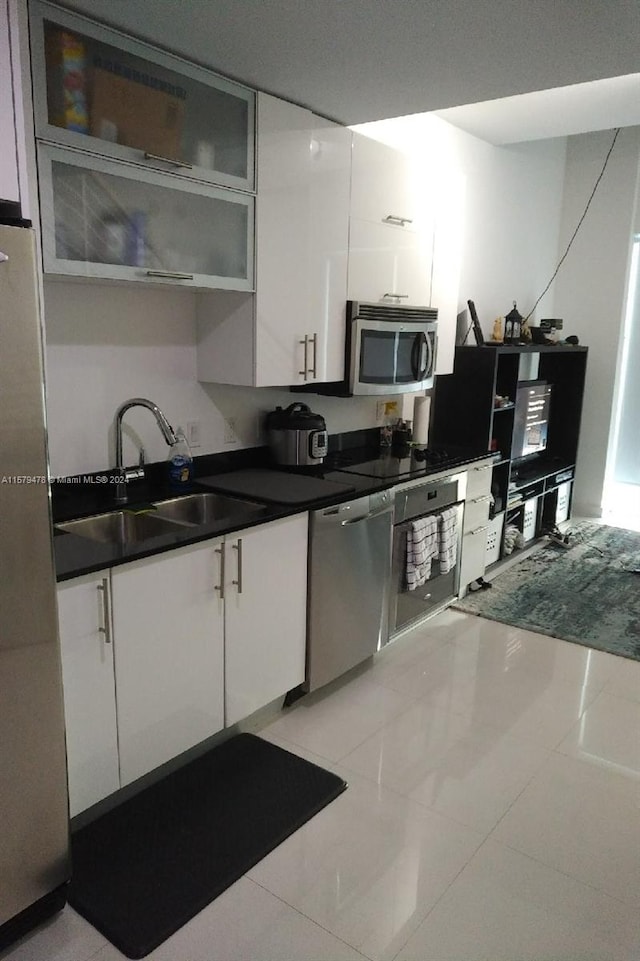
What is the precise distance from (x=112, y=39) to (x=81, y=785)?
2.19 metres

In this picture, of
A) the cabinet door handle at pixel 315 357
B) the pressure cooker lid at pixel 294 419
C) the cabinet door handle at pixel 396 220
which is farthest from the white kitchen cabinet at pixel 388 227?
the pressure cooker lid at pixel 294 419

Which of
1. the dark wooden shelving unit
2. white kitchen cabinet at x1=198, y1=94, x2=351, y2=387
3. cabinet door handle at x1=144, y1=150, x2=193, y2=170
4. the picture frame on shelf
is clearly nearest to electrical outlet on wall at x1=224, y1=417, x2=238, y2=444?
white kitchen cabinet at x1=198, y1=94, x2=351, y2=387

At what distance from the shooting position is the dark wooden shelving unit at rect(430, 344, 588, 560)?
4.11 meters

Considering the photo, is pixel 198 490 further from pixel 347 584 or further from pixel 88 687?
pixel 88 687

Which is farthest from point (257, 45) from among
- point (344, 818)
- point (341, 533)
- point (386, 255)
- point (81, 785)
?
point (344, 818)

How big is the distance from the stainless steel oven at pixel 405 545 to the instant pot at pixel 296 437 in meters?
0.43

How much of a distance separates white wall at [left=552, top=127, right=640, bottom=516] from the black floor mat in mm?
4326

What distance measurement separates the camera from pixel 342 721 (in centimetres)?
277

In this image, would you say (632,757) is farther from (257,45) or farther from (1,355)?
(257,45)

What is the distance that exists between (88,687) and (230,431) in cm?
143

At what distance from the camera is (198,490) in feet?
8.93

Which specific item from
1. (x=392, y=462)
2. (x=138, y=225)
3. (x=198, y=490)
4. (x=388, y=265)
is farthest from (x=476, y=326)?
(x=138, y=225)

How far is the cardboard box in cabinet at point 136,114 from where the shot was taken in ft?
6.58

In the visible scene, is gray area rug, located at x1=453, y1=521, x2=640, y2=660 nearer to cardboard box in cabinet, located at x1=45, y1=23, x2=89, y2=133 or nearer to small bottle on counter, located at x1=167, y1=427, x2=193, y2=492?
small bottle on counter, located at x1=167, y1=427, x2=193, y2=492
